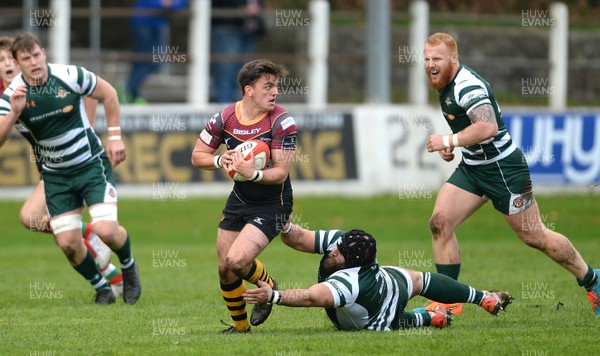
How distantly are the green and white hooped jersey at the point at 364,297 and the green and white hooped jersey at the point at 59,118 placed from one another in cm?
315

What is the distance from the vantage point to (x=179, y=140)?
19344mm

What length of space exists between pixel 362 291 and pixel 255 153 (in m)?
1.40

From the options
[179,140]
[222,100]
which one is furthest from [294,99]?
[179,140]

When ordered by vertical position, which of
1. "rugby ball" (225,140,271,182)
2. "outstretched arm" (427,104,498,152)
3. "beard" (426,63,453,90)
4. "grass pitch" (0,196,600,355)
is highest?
"beard" (426,63,453,90)

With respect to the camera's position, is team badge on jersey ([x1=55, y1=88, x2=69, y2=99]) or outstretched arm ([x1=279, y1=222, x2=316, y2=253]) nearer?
outstretched arm ([x1=279, y1=222, x2=316, y2=253])

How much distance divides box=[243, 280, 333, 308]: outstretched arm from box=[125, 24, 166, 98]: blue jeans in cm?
1207

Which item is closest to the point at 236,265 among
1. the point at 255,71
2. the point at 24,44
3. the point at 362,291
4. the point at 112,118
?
the point at 362,291

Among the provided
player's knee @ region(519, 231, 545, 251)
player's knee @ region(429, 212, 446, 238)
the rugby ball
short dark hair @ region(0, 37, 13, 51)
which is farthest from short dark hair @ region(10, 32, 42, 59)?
player's knee @ region(519, 231, 545, 251)

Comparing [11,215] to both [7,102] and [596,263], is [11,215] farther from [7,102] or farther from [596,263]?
[596,263]

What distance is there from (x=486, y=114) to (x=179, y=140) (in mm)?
10434

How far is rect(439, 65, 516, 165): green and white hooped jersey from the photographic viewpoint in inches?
382

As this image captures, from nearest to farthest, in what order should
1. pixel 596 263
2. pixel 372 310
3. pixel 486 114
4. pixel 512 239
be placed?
pixel 372 310, pixel 486 114, pixel 596 263, pixel 512 239

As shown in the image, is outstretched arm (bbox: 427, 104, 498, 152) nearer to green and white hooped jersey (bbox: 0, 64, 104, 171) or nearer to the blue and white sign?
green and white hooped jersey (bbox: 0, 64, 104, 171)

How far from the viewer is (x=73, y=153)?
35.9ft
